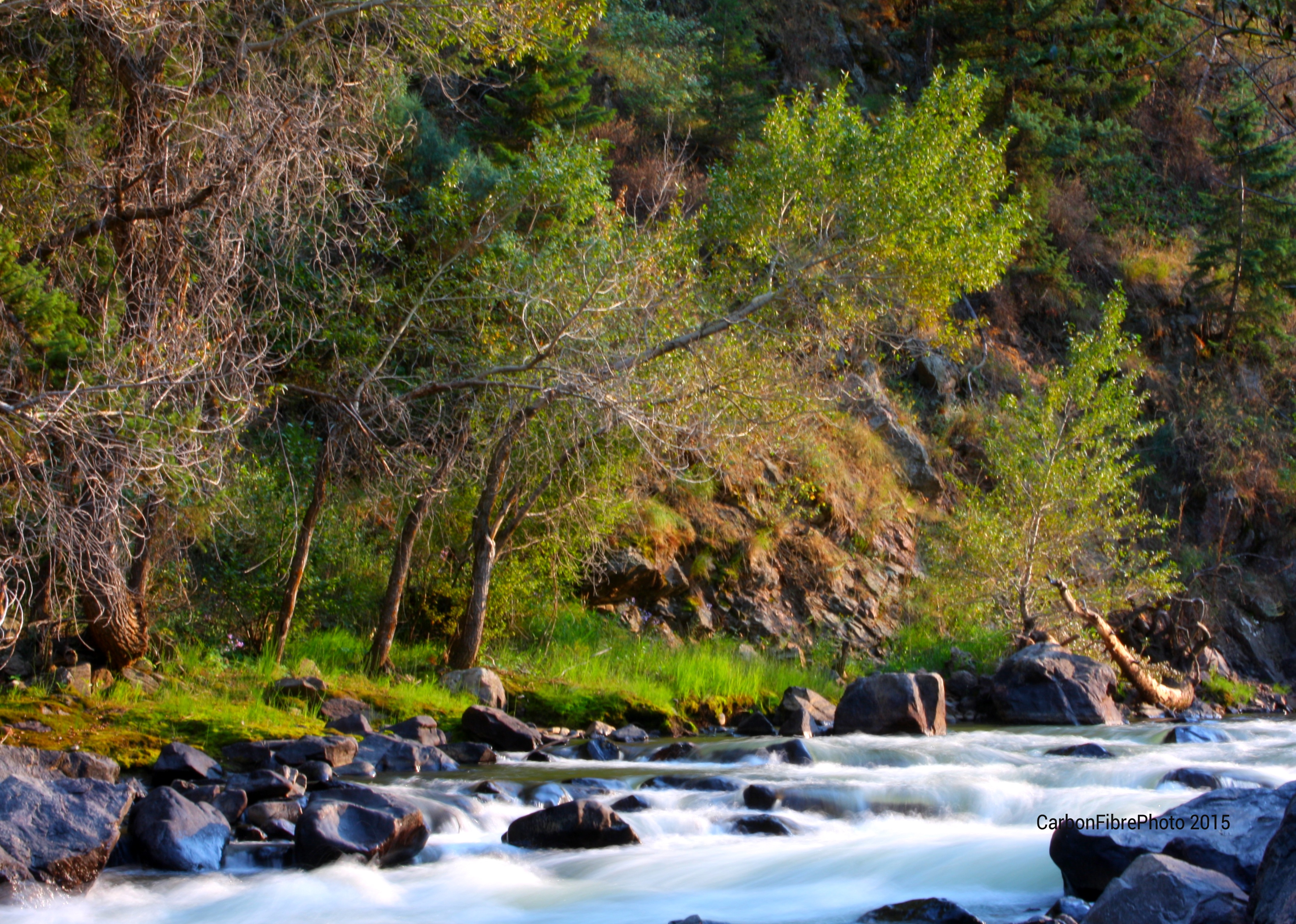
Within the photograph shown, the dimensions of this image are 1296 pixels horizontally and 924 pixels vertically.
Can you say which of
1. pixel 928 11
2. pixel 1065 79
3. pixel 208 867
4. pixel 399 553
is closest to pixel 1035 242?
pixel 1065 79

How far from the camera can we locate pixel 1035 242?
2536cm

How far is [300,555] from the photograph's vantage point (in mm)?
10445

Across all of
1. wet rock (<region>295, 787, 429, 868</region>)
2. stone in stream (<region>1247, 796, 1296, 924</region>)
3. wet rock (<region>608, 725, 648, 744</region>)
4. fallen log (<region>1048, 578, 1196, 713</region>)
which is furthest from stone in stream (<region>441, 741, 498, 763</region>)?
fallen log (<region>1048, 578, 1196, 713</region>)

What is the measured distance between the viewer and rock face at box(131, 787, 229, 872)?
5.85m

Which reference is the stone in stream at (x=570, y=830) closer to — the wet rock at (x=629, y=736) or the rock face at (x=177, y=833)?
the rock face at (x=177, y=833)

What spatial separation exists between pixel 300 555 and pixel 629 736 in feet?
12.9

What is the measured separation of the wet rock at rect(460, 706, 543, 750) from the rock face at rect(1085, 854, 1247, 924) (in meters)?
6.63

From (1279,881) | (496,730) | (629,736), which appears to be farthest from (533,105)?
(1279,881)

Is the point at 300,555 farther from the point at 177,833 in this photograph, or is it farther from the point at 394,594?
the point at 177,833

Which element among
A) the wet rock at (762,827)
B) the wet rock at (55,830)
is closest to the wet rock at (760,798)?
the wet rock at (762,827)

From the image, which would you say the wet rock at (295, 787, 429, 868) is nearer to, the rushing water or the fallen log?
the rushing water

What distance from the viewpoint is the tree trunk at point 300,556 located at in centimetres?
1041

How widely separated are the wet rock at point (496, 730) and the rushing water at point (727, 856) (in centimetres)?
27

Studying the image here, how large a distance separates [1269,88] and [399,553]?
353 inches
